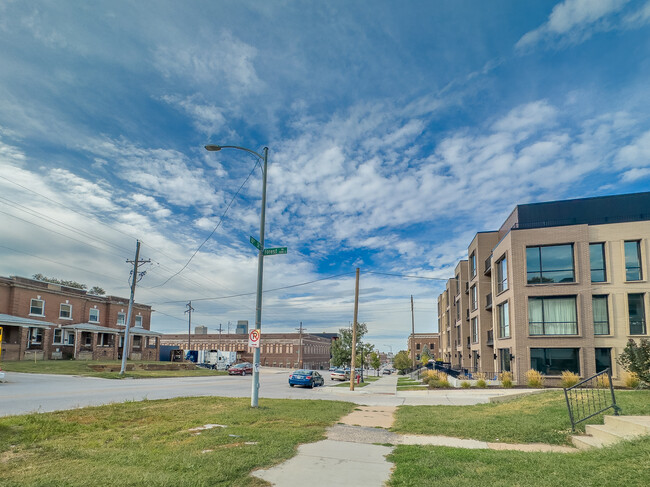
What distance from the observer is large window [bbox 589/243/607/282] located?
27.8 meters

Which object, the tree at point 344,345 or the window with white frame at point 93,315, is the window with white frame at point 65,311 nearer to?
the window with white frame at point 93,315

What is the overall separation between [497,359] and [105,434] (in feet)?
102

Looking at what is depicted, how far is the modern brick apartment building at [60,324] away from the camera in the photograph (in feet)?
131

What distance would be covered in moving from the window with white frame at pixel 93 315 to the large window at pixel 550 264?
4817 centimetres

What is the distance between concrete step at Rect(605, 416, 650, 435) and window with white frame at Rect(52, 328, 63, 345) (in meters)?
50.0

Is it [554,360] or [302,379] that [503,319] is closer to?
[554,360]

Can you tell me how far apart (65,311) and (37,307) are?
12.4ft

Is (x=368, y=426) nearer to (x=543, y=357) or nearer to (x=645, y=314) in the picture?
(x=543, y=357)

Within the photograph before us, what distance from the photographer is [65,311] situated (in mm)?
48625

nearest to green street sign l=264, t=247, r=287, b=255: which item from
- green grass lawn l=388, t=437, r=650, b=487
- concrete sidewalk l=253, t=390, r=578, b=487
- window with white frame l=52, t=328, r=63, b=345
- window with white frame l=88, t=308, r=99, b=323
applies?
concrete sidewalk l=253, t=390, r=578, b=487

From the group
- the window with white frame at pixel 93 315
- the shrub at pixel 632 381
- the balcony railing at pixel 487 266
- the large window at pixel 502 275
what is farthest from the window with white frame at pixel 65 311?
the shrub at pixel 632 381

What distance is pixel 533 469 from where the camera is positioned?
6.68 meters

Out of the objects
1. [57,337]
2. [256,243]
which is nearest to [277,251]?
[256,243]

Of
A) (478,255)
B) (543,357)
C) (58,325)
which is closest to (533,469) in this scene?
(543,357)
